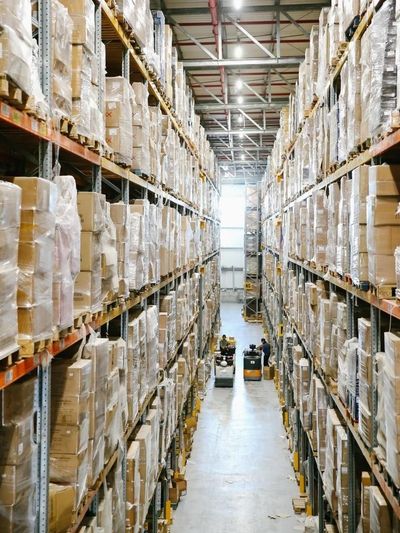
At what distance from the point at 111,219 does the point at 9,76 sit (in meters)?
2.32

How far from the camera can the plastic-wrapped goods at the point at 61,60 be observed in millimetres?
3227

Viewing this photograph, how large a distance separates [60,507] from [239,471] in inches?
258

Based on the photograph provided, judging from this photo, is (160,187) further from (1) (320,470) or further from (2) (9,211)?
(2) (9,211)

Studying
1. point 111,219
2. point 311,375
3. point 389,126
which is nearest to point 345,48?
point 389,126

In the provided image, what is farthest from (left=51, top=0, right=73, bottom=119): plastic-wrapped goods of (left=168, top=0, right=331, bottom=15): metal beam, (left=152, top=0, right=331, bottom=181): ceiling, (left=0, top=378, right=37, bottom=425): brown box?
(left=168, top=0, right=331, bottom=15): metal beam

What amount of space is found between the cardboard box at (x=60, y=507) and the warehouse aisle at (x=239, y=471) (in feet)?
15.0

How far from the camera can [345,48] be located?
5227 millimetres

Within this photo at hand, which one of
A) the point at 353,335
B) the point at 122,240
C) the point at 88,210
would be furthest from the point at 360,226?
the point at 88,210

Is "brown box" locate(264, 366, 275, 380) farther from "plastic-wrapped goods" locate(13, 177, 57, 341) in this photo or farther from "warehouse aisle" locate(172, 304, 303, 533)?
"plastic-wrapped goods" locate(13, 177, 57, 341)

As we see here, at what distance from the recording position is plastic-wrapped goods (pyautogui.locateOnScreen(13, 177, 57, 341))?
2775 millimetres

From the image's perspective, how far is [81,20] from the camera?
3646 millimetres

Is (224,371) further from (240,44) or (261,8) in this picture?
(261,8)

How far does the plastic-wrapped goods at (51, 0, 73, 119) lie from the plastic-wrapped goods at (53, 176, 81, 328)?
0.45 m

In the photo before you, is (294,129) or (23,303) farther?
(294,129)
